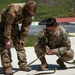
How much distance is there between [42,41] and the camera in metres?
Result: 7.37

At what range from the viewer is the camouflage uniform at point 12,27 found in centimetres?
691

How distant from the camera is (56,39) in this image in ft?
23.8

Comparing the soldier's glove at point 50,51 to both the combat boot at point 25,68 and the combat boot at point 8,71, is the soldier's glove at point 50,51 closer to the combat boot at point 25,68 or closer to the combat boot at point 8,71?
the combat boot at point 25,68

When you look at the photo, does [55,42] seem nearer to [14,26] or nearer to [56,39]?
[56,39]

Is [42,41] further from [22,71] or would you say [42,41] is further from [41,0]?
[41,0]

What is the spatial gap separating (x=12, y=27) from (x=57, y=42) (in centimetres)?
87

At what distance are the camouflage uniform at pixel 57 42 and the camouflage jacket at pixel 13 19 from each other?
0.35m

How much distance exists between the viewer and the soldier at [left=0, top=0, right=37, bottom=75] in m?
6.87

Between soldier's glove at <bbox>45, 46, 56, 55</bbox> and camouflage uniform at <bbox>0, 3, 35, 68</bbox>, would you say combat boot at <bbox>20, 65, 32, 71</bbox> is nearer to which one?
camouflage uniform at <bbox>0, 3, 35, 68</bbox>

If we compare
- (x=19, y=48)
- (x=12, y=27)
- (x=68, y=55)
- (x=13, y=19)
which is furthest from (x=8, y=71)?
(x=68, y=55)

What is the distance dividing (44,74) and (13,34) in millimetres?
922

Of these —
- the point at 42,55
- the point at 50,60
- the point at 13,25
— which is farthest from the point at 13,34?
the point at 50,60

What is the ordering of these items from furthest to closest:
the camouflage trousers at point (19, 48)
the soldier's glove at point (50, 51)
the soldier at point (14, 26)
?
the camouflage trousers at point (19, 48)
the soldier's glove at point (50, 51)
the soldier at point (14, 26)

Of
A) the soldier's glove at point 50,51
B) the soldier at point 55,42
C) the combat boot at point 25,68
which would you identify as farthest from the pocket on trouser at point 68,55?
the combat boot at point 25,68
